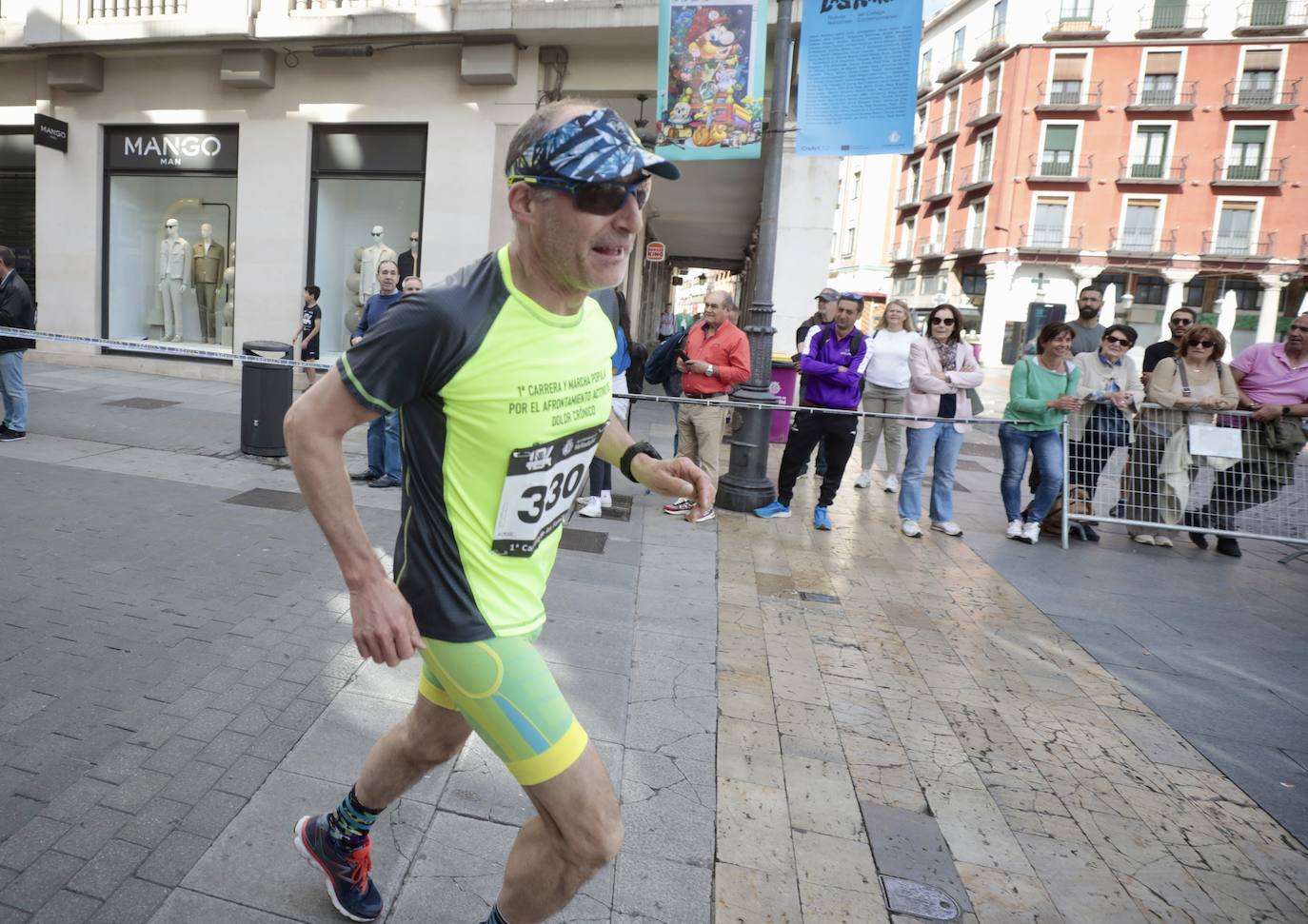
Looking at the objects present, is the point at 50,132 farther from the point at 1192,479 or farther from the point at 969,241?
the point at 969,241

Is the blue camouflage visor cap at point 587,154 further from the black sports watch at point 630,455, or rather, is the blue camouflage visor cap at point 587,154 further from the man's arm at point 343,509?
the black sports watch at point 630,455

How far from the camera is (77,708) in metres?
3.14

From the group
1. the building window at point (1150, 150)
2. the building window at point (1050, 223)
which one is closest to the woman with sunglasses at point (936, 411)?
the building window at point (1050, 223)

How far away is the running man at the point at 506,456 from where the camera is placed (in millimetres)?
1604

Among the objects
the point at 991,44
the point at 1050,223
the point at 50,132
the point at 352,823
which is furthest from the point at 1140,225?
the point at 352,823

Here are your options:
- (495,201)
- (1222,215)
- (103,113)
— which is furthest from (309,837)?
(1222,215)

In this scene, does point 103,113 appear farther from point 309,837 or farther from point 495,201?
point 309,837

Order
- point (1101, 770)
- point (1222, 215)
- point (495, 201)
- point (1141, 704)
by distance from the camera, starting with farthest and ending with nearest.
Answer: point (1222, 215)
point (495, 201)
point (1141, 704)
point (1101, 770)

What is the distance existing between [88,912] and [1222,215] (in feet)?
178

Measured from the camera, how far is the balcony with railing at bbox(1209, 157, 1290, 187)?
42.8 m

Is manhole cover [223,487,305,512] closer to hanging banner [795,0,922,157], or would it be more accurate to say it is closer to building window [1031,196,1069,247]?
hanging banner [795,0,922,157]

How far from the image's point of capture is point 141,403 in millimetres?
10742

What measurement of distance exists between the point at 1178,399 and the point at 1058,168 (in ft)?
148

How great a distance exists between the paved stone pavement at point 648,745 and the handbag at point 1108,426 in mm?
1955
